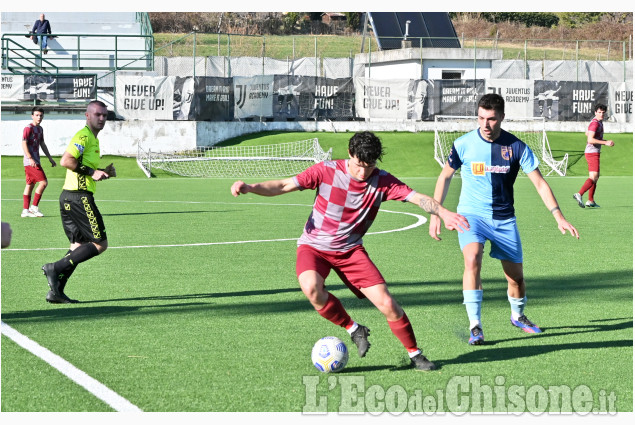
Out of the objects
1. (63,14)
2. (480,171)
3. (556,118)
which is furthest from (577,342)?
(63,14)

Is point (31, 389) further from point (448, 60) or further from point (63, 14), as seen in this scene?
point (63, 14)

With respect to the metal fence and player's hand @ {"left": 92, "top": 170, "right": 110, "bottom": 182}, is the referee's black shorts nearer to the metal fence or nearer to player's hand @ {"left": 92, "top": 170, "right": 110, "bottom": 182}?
player's hand @ {"left": 92, "top": 170, "right": 110, "bottom": 182}

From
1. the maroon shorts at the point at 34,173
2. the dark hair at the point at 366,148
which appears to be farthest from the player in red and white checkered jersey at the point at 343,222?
the maroon shorts at the point at 34,173

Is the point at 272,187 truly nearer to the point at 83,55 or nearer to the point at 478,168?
the point at 478,168

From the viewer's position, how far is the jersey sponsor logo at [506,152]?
7.04 m

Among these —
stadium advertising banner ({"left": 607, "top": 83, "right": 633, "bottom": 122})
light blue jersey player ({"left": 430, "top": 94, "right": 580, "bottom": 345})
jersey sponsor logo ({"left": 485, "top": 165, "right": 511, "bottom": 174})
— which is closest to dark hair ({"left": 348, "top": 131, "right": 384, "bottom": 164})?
light blue jersey player ({"left": 430, "top": 94, "right": 580, "bottom": 345})

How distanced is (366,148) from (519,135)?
30.5 metres

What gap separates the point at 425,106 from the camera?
35.0 metres

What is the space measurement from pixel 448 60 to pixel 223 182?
53.1ft

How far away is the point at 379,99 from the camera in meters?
35.3

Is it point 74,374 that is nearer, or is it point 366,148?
point 74,374

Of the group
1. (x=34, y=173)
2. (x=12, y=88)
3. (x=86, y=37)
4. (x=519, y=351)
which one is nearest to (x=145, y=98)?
(x=12, y=88)

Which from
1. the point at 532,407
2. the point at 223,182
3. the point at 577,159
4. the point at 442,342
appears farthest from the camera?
the point at 577,159

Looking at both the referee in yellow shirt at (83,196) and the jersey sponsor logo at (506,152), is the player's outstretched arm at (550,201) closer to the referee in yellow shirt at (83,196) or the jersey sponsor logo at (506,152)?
the jersey sponsor logo at (506,152)
